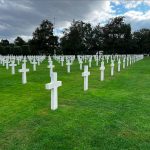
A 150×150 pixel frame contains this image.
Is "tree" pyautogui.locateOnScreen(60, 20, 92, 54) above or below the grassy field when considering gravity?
above

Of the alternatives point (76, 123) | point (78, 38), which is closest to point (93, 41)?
point (78, 38)

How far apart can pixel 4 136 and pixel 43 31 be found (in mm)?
77952

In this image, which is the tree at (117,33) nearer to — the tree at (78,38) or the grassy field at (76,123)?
the tree at (78,38)

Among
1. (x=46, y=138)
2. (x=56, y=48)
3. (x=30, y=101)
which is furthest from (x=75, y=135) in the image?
(x=56, y=48)

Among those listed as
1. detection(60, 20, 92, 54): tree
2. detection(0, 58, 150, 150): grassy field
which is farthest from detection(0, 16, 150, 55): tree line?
detection(0, 58, 150, 150): grassy field

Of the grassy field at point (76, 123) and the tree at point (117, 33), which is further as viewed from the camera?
the tree at point (117, 33)

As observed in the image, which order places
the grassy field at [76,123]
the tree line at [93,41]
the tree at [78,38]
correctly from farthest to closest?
the tree line at [93,41] < the tree at [78,38] < the grassy field at [76,123]

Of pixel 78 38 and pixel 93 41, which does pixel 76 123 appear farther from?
pixel 93 41

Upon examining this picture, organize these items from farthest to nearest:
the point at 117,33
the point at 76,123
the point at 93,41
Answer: the point at 117,33 → the point at 93,41 → the point at 76,123

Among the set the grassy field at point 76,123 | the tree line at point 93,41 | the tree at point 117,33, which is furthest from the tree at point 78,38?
the grassy field at point 76,123

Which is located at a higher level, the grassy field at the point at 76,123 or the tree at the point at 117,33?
the tree at the point at 117,33

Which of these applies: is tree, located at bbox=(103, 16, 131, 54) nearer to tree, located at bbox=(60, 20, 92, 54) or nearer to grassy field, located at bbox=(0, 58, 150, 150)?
tree, located at bbox=(60, 20, 92, 54)

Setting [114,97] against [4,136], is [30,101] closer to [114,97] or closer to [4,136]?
[114,97]

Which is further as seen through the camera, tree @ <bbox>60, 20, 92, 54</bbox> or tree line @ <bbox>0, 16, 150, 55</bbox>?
tree line @ <bbox>0, 16, 150, 55</bbox>
